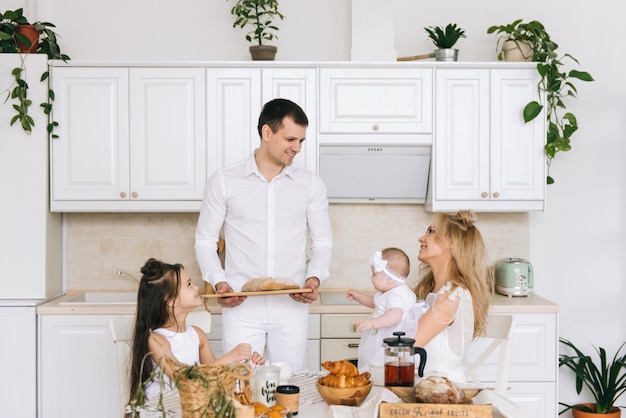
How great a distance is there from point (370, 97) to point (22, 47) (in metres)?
1.84

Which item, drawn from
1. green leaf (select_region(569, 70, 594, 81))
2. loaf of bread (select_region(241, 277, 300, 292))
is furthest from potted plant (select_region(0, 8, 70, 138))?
green leaf (select_region(569, 70, 594, 81))

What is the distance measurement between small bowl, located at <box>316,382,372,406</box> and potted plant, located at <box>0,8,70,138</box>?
2503mm

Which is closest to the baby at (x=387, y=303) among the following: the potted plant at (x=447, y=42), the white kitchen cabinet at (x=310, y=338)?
the white kitchen cabinet at (x=310, y=338)

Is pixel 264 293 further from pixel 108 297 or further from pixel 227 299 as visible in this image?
pixel 108 297

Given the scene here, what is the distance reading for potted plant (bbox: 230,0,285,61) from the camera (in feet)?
13.2

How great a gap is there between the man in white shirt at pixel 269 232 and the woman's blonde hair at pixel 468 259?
0.60m

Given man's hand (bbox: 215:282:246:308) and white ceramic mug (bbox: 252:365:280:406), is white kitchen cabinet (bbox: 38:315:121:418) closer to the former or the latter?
man's hand (bbox: 215:282:246:308)

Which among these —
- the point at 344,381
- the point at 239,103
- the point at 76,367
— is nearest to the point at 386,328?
the point at 344,381

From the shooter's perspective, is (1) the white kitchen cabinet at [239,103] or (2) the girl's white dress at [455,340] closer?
(2) the girl's white dress at [455,340]

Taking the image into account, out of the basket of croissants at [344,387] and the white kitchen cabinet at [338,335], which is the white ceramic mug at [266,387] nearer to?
the basket of croissants at [344,387]

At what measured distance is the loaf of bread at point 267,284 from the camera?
114 inches

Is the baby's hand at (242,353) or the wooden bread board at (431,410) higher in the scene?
the baby's hand at (242,353)

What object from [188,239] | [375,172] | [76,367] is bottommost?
[76,367]

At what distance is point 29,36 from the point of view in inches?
154
